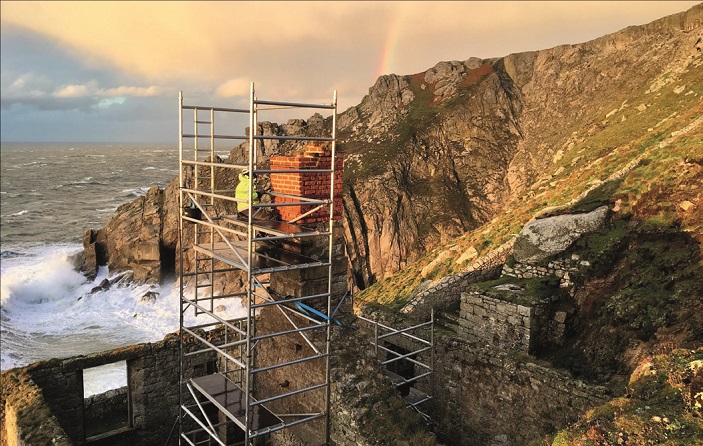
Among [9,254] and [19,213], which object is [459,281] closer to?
[9,254]

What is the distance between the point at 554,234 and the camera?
13.5m

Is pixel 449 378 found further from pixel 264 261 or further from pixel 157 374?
pixel 157 374

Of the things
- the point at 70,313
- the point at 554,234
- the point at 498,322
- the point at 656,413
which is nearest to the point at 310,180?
the point at 656,413

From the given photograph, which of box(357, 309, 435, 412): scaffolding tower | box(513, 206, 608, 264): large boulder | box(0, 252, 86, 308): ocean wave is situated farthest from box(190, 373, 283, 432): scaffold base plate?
box(0, 252, 86, 308): ocean wave

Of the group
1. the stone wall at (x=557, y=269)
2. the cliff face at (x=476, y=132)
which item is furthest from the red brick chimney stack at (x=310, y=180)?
the cliff face at (x=476, y=132)

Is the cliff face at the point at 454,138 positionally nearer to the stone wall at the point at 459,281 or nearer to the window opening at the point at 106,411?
the stone wall at the point at 459,281

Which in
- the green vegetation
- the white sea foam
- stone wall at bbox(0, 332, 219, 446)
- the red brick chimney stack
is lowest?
the white sea foam

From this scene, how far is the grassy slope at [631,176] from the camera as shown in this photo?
12.9 m

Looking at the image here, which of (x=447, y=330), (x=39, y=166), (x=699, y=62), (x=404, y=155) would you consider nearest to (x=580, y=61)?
(x=699, y=62)

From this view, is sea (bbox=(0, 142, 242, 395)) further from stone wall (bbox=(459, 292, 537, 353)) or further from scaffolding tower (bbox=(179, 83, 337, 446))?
stone wall (bbox=(459, 292, 537, 353))

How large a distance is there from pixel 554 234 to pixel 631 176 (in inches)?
158

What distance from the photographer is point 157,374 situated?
434 inches

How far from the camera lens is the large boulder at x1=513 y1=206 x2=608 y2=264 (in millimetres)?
13336

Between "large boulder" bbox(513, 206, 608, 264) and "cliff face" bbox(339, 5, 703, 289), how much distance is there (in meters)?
17.9
